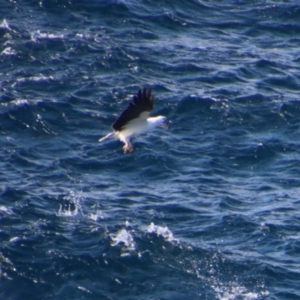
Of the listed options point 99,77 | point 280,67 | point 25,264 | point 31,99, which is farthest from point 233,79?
point 25,264

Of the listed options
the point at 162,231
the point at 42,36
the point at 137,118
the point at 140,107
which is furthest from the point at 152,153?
the point at 140,107

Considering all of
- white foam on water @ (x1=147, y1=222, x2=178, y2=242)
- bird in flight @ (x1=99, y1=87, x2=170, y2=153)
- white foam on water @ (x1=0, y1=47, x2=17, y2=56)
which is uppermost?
bird in flight @ (x1=99, y1=87, x2=170, y2=153)

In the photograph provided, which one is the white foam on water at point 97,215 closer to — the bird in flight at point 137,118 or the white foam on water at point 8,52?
the bird in flight at point 137,118

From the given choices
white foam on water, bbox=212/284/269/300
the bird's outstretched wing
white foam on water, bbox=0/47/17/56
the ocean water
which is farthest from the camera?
white foam on water, bbox=0/47/17/56

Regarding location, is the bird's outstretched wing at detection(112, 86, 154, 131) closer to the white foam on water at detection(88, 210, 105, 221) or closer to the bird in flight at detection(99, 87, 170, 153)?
the bird in flight at detection(99, 87, 170, 153)

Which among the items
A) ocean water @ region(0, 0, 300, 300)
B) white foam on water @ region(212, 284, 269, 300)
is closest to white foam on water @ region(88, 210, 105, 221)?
ocean water @ region(0, 0, 300, 300)
